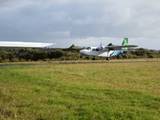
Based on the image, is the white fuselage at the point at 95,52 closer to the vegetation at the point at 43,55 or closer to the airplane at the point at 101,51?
the airplane at the point at 101,51

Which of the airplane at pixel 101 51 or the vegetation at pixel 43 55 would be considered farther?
the airplane at pixel 101 51

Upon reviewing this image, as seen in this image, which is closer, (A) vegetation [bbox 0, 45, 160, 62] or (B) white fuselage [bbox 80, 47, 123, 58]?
(A) vegetation [bbox 0, 45, 160, 62]

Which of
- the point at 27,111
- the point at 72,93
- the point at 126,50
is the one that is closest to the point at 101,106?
the point at 27,111

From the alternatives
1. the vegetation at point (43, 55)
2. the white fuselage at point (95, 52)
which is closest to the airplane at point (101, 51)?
the white fuselage at point (95, 52)

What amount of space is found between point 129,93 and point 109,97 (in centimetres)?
182

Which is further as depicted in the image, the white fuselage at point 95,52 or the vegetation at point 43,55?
the white fuselage at point 95,52

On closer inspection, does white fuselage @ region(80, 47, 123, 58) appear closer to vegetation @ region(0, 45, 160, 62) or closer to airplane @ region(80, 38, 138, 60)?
airplane @ region(80, 38, 138, 60)

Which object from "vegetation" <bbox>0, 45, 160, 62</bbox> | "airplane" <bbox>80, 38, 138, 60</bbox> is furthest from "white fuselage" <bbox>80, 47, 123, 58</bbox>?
"vegetation" <bbox>0, 45, 160, 62</bbox>

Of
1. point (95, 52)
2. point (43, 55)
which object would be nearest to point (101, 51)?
point (95, 52)

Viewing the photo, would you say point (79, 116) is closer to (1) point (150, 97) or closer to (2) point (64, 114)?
(2) point (64, 114)

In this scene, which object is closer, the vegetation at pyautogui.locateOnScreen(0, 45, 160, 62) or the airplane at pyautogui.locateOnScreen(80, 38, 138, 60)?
the vegetation at pyautogui.locateOnScreen(0, 45, 160, 62)

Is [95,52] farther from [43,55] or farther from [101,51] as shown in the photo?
[43,55]

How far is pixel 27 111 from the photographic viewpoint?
13.8m

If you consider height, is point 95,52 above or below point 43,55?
above
